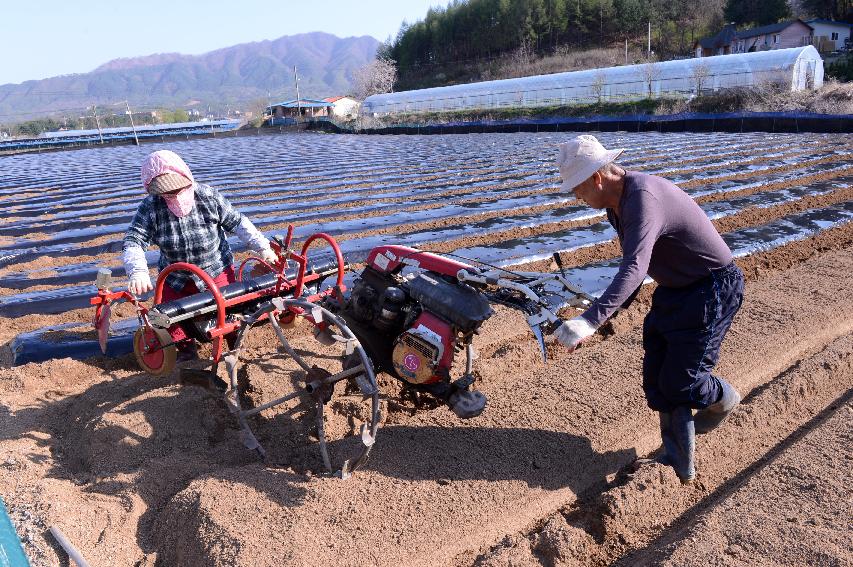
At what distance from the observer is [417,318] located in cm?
274

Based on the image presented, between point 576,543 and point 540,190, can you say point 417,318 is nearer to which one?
point 576,543

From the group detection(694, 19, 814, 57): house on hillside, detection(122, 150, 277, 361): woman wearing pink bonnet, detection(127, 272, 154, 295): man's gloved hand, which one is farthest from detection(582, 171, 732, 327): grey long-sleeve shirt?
detection(694, 19, 814, 57): house on hillside

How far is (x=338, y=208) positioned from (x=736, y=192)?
6008 millimetres

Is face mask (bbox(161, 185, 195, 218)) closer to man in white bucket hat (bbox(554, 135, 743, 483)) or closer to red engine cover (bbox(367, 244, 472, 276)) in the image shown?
red engine cover (bbox(367, 244, 472, 276))

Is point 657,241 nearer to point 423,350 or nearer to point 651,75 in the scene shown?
point 423,350

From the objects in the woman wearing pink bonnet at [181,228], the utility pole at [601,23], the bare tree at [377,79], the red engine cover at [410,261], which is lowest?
the red engine cover at [410,261]

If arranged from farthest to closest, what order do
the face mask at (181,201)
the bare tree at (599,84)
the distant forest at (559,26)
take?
the distant forest at (559,26) → the bare tree at (599,84) → the face mask at (181,201)

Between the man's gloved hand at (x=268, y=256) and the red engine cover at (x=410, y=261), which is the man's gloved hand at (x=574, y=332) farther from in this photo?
the man's gloved hand at (x=268, y=256)

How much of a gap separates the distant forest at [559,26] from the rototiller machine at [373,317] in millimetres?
49869

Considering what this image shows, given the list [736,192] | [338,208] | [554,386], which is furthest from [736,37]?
[554,386]

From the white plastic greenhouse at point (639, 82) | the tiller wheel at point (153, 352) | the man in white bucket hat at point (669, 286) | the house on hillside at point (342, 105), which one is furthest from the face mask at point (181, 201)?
the house on hillside at point (342, 105)

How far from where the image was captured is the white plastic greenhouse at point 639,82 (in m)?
24.5

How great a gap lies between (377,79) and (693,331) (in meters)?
67.3

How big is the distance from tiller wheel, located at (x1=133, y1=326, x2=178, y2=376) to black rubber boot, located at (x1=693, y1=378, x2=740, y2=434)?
257 centimetres
